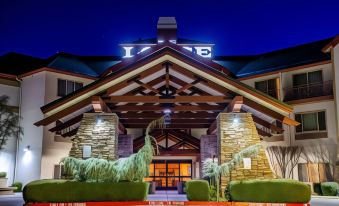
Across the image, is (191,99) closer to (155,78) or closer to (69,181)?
(155,78)

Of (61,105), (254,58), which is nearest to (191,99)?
(61,105)

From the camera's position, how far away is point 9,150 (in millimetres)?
29125

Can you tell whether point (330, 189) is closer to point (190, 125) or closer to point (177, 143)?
point (190, 125)

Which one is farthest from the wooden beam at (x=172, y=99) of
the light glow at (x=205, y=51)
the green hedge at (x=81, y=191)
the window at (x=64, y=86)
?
the light glow at (x=205, y=51)

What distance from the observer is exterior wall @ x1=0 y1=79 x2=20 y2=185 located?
1134 inches

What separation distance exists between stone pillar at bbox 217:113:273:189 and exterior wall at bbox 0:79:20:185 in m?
17.8

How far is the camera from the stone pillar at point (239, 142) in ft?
55.3

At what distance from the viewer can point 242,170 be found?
16844 mm

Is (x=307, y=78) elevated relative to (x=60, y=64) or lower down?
lower down

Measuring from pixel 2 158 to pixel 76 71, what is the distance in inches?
328

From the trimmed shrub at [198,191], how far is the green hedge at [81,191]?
1.98m

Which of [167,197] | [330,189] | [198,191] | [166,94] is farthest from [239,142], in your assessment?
[330,189]

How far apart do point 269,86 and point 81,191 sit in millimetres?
21581

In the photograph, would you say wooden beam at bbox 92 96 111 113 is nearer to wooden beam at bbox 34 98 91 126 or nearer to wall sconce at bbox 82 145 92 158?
wooden beam at bbox 34 98 91 126
